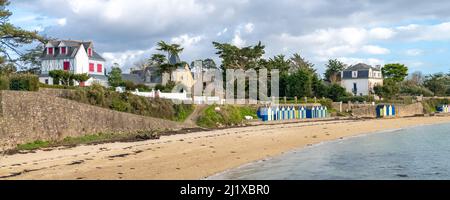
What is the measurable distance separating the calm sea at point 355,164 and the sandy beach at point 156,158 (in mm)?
1095

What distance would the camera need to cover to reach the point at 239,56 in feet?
204

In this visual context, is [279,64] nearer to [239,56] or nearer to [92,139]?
[239,56]

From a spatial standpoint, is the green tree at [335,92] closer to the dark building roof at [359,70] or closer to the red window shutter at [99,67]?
the dark building roof at [359,70]

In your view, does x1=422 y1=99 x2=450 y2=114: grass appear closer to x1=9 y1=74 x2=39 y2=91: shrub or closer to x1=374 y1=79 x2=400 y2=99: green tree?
x1=374 y1=79 x2=400 y2=99: green tree

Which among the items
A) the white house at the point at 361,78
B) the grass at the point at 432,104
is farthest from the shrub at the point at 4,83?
the grass at the point at 432,104

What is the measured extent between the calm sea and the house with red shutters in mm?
31821

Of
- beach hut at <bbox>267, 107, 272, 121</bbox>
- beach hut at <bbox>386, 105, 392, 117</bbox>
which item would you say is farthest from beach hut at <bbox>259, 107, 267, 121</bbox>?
beach hut at <bbox>386, 105, 392, 117</bbox>

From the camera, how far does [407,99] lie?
73875 millimetres

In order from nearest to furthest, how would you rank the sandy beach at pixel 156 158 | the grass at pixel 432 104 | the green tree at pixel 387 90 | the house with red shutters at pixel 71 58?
the sandy beach at pixel 156 158 → the house with red shutters at pixel 71 58 → the green tree at pixel 387 90 → the grass at pixel 432 104

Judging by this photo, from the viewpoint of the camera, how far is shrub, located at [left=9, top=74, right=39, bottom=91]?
24.2 metres

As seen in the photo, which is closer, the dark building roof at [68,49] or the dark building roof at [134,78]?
the dark building roof at [68,49]

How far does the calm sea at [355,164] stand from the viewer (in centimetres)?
1728
